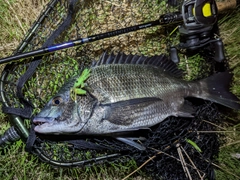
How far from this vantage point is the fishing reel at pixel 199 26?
9.12ft

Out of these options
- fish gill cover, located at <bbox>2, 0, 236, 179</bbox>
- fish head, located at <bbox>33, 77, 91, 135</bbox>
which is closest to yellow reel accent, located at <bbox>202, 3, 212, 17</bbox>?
fish gill cover, located at <bbox>2, 0, 236, 179</bbox>

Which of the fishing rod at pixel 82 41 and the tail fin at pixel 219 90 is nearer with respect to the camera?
the fishing rod at pixel 82 41

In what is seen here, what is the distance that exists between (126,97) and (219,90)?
2.99 feet

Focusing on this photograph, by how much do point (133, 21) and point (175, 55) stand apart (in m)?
0.57

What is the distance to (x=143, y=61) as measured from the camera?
9.37ft

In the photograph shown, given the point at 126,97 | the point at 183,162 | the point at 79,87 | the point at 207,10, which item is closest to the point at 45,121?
the point at 79,87

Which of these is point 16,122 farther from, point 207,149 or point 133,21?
point 207,149

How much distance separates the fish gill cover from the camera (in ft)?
9.21

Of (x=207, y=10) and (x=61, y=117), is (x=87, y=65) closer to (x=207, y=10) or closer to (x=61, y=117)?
(x=61, y=117)

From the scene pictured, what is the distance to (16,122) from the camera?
9.00 ft

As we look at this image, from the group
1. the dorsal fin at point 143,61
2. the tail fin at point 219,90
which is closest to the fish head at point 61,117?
the dorsal fin at point 143,61

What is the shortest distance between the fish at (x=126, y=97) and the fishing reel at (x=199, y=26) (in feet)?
0.79

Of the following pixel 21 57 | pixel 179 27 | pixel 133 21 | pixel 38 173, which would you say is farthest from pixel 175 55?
pixel 38 173

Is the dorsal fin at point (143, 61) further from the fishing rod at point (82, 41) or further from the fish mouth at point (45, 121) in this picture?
the fish mouth at point (45, 121)
